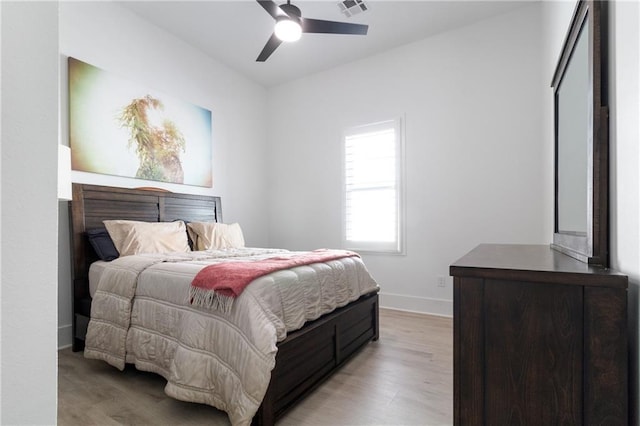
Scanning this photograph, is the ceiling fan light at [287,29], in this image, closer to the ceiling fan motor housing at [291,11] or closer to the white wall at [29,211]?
the ceiling fan motor housing at [291,11]

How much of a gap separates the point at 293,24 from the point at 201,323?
7.16 feet

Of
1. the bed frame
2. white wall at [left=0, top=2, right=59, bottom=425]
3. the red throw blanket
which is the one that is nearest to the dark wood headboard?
the bed frame

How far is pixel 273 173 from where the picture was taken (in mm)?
5012

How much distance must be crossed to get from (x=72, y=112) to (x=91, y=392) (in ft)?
7.41

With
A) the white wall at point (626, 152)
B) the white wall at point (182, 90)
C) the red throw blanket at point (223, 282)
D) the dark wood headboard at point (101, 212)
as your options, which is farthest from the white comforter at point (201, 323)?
the white wall at point (626, 152)

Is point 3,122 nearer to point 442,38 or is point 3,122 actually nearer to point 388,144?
point 388,144

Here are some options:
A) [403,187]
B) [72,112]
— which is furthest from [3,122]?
[403,187]

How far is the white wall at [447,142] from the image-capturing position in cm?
320

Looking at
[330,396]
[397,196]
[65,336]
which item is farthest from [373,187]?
[65,336]

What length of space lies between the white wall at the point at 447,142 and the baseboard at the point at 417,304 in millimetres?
11

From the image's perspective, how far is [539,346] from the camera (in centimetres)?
84

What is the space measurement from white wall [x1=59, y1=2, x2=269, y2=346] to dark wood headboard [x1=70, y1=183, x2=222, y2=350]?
151mm

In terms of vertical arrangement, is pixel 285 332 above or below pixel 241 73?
below

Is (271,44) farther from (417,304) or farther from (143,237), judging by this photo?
(417,304)
